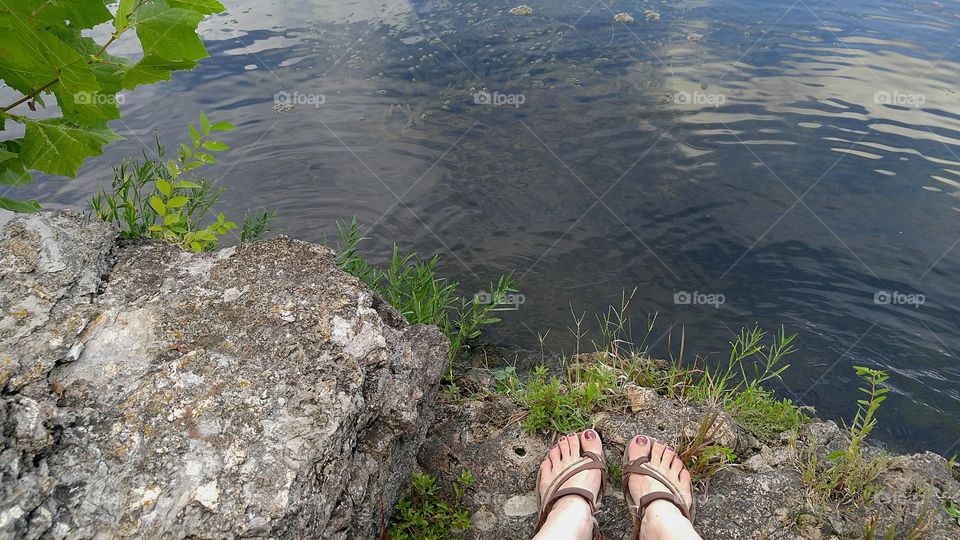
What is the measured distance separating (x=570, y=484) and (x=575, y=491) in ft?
0.12

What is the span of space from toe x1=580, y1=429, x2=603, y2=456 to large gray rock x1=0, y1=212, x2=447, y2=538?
79cm

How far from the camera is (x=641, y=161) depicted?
21.5 ft

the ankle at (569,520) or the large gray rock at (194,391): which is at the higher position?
the large gray rock at (194,391)

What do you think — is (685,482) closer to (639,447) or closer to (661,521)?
(639,447)

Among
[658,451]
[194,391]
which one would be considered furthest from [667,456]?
[194,391]

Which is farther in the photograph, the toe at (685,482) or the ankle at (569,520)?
the toe at (685,482)

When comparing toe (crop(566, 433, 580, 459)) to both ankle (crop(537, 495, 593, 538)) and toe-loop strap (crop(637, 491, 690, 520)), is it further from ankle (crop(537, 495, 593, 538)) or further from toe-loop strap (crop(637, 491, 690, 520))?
toe-loop strap (crop(637, 491, 690, 520))

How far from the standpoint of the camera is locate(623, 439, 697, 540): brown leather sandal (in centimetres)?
259

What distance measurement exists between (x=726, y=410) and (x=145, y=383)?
2.95 metres

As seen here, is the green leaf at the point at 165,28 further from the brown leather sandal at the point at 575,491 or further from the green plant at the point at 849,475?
the green plant at the point at 849,475

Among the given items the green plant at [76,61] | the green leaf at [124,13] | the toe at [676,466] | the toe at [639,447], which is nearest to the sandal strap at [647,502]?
the toe at [676,466]

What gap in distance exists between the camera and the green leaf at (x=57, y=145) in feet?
5.59

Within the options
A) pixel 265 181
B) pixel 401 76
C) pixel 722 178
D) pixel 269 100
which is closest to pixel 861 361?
pixel 722 178

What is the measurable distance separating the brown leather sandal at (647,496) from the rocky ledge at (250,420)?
11cm
